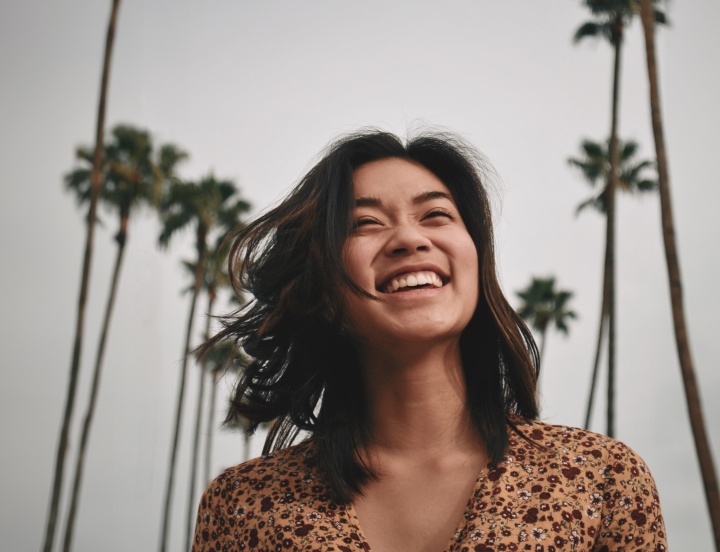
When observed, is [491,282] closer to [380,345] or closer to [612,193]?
[380,345]

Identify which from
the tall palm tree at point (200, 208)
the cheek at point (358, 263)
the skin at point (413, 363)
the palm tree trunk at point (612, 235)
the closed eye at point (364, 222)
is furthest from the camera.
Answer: the tall palm tree at point (200, 208)

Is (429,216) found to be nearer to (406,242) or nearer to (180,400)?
(406,242)

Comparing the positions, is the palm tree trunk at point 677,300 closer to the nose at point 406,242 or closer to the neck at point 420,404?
the neck at point 420,404

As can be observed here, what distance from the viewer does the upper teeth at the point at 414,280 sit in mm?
3129

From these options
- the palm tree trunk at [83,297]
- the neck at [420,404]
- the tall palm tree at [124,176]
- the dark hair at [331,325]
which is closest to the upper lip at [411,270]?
the dark hair at [331,325]

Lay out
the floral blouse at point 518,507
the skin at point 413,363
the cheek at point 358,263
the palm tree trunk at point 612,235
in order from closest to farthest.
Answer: the floral blouse at point 518,507 → the skin at point 413,363 → the cheek at point 358,263 → the palm tree trunk at point 612,235

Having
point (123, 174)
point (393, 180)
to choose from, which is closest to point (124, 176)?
point (123, 174)

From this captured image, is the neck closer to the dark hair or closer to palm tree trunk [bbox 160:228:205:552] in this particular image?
the dark hair

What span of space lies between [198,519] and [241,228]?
1.31m

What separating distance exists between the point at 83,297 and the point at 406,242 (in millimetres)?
22155

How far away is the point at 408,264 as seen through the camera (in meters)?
3.14

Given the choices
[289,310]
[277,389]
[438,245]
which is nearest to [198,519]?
[277,389]

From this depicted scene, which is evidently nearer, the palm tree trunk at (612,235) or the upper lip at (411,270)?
the upper lip at (411,270)

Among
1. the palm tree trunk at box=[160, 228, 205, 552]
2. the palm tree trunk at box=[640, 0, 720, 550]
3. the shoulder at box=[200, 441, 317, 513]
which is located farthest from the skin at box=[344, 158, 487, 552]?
the palm tree trunk at box=[160, 228, 205, 552]
